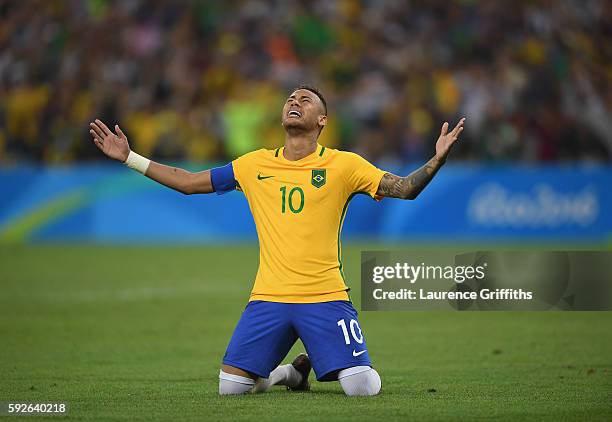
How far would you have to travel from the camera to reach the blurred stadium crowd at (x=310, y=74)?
74.1 feet

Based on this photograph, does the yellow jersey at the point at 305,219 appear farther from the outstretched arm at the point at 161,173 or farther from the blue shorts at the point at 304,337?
the outstretched arm at the point at 161,173

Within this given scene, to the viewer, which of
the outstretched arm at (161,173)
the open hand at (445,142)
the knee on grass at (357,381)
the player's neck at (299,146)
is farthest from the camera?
the player's neck at (299,146)

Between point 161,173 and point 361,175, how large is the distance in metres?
1.29

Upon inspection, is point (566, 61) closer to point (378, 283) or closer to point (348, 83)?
point (348, 83)

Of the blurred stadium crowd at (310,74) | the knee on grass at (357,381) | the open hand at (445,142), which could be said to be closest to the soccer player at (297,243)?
the knee on grass at (357,381)

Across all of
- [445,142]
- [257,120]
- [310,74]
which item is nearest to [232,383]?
[445,142]

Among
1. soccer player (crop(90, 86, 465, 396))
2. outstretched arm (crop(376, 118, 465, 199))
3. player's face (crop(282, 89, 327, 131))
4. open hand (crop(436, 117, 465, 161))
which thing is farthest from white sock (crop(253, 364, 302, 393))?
open hand (crop(436, 117, 465, 161))

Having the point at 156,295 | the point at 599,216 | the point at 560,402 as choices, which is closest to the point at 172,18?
the point at 599,216

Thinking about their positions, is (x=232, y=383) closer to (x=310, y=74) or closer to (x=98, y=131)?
(x=98, y=131)

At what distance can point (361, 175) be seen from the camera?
758 cm

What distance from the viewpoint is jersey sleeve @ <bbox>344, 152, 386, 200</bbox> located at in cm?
756

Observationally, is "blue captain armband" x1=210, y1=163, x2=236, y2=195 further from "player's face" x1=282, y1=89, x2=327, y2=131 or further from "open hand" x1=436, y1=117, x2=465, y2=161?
"open hand" x1=436, y1=117, x2=465, y2=161

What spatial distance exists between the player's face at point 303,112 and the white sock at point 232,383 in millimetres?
1621

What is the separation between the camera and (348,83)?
23.6 metres
